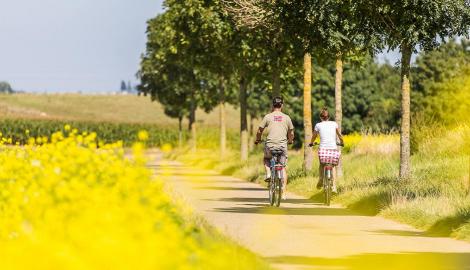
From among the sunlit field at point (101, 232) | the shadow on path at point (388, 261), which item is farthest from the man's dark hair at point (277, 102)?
the sunlit field at point (101, 232)

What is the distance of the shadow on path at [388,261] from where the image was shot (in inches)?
517

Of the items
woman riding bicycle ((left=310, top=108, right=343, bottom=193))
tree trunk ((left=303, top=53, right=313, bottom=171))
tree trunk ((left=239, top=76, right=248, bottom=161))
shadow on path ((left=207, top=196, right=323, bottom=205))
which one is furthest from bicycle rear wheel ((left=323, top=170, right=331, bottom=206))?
tree trunk ((left=239, top=76, right=248, bottom=161))

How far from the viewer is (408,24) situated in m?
23.6

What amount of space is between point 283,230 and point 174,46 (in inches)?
1230

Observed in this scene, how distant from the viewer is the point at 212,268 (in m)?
9.19

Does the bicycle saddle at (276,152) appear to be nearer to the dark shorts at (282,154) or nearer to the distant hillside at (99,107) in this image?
the dark shorts at (282,154)

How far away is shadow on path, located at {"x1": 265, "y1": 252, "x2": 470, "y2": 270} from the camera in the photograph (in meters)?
13.1

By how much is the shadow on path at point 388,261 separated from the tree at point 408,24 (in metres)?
9.37

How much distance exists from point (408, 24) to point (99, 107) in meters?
156

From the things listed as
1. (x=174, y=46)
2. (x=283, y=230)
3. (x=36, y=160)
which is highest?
(x=174, y=46)

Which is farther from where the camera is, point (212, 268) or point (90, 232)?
point (212, 268)

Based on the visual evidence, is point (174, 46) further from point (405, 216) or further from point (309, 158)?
point (405, 216)

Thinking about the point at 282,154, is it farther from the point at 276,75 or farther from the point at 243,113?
the point at 243,113

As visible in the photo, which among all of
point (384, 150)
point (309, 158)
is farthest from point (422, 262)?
point (384, 150)
